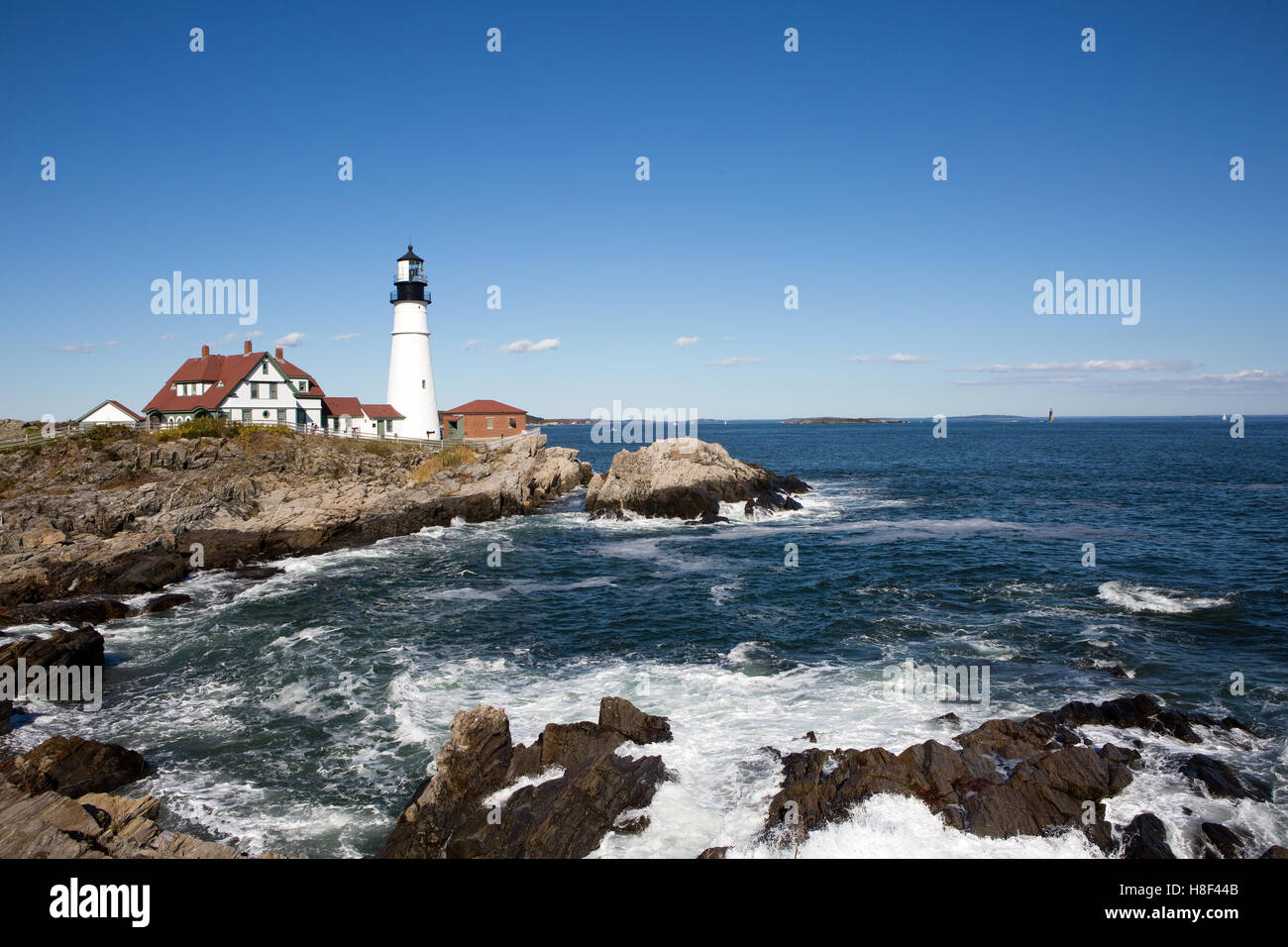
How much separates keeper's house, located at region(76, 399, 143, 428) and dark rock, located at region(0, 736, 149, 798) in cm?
4570

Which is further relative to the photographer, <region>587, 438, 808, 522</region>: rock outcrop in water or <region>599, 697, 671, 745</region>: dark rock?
<region>587, 438, 808, 522</region>: rock outcrop in water

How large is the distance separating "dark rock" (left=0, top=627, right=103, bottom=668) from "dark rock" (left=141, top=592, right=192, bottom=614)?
6027 millimetres

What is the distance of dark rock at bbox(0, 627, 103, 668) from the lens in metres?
21.1

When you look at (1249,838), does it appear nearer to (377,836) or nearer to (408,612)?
(377,836)

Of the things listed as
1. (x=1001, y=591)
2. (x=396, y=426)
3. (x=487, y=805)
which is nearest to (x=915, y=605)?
(x=1001, y=591)

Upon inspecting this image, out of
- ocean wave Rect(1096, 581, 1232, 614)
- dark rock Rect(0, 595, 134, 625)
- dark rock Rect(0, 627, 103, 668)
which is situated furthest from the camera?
dark rock Rect(0, 595, 134, 625)

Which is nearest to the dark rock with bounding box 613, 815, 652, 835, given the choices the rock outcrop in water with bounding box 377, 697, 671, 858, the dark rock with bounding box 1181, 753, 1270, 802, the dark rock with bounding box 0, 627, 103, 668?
the rock outcrop in water with bounding box 377, 697, 671, 858

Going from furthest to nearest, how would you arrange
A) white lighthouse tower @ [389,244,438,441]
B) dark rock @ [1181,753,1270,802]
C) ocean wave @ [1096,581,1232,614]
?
white lighthouse tower @ [389,244,438,441] → ocean wave @ [1096,581,1232,614] → dark rock @ [1181,753,1270,802]

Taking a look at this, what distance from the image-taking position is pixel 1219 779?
46.6ft

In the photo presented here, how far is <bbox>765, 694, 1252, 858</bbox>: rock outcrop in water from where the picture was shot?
12.9m

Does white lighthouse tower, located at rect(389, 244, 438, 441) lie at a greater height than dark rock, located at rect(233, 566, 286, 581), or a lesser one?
greater

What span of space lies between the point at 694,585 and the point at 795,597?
4.67m

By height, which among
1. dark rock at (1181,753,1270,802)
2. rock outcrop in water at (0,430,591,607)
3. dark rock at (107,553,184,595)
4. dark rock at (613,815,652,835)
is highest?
rock outcrop in water at (0,430,591,607)

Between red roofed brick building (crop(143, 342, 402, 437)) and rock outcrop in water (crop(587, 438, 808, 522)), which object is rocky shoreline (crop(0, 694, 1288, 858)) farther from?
red roofed brick building (crop(143, 342, 402, 437))
